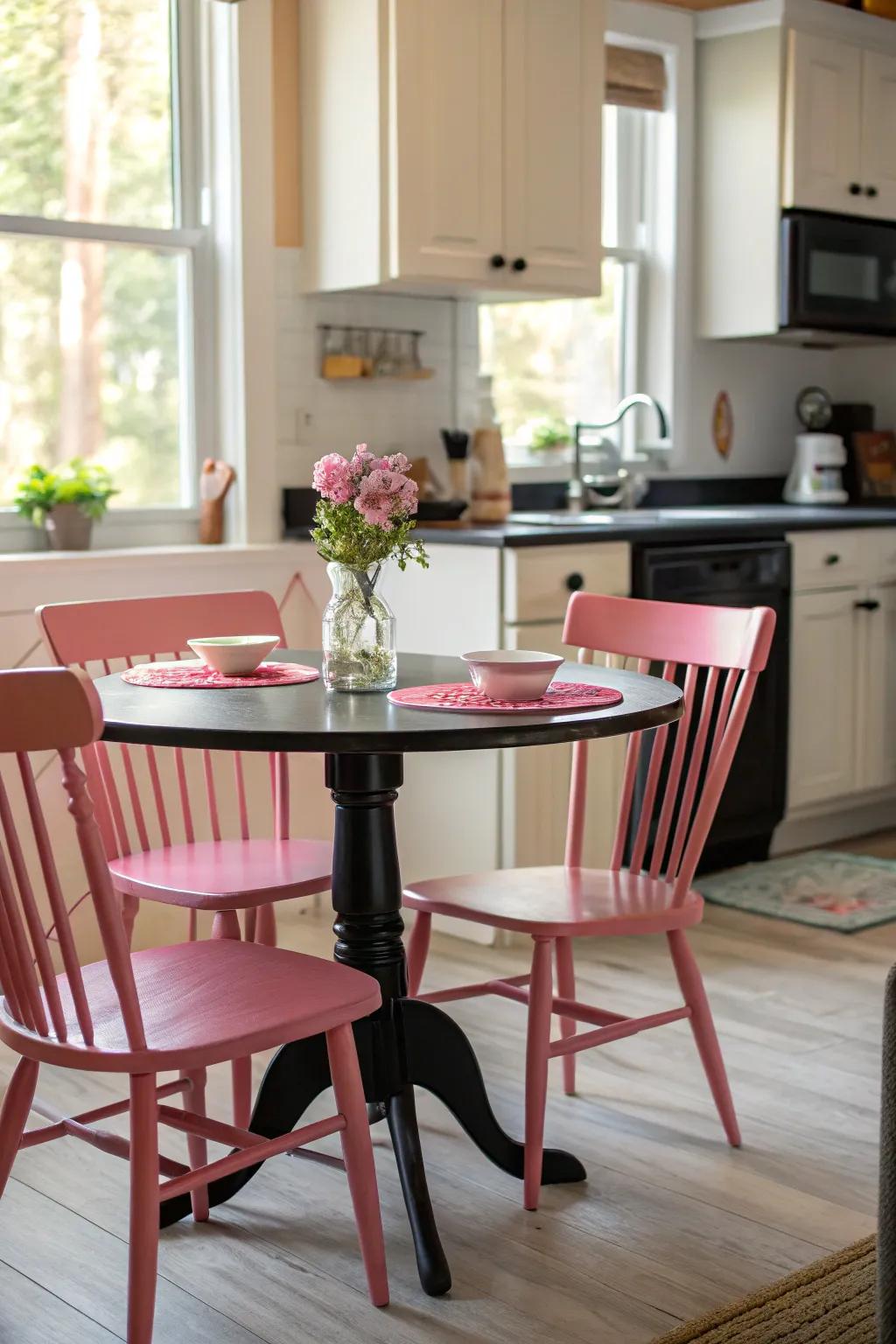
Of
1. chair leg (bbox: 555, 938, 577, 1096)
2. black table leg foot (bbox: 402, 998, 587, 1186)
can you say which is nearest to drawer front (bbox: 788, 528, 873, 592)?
chair leg (bbox: 555, 938, 577, 1096)

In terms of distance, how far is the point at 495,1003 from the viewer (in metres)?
3.33

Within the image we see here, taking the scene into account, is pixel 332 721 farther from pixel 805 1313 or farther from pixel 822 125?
pixel 822 125

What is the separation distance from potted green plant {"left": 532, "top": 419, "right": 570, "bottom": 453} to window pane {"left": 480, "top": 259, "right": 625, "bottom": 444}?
0.01m

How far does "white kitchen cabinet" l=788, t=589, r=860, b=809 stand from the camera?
4.42 metres

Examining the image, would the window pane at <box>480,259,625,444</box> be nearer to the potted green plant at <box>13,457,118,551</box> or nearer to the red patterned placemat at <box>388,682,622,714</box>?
the potted green plant at <box>13,457,118,551</box>

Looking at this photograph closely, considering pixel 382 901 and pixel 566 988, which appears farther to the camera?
pixel 566 988

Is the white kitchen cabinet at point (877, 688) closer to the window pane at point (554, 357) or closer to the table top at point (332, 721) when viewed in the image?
the window pane at point (554, 357)

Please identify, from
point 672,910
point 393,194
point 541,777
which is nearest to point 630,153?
point 393,194

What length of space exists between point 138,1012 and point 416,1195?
0.61 m

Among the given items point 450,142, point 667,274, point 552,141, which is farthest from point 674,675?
point 667,274

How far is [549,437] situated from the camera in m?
4.74

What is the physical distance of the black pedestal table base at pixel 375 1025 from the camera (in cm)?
227

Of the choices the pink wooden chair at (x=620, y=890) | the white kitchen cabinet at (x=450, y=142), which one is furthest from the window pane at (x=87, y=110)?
the pink wooden chair at (x=620, y=890)

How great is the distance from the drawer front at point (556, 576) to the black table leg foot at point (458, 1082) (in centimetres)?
145
